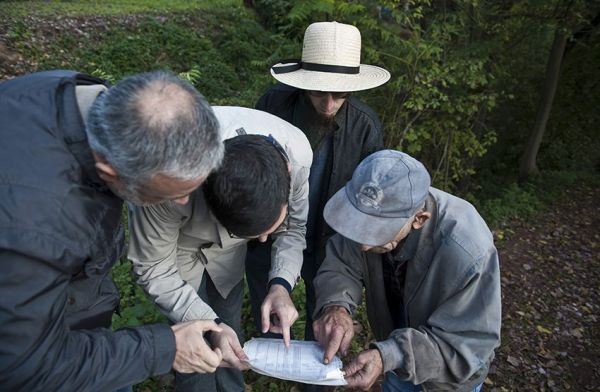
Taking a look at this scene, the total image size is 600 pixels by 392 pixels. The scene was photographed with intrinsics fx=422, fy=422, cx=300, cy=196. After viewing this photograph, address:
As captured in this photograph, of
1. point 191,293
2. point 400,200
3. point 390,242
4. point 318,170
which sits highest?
point 400,200

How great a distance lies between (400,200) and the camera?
159 centimetres

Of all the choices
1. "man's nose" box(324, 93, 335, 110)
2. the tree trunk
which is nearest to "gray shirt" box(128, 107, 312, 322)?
"man's nose" box(324, 93, 335, 110)

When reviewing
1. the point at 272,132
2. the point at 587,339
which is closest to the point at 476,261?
the point at 272,132

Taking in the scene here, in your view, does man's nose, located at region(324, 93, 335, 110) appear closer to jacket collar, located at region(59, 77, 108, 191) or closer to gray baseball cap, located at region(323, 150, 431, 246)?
gray baseball cap, located at region(323, 150, 431, 246)

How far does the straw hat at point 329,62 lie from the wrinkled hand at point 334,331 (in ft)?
4.53

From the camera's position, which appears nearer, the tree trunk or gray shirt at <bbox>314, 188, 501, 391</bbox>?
gray shirt at <bbox>314, 188, 501, 391</bbox>

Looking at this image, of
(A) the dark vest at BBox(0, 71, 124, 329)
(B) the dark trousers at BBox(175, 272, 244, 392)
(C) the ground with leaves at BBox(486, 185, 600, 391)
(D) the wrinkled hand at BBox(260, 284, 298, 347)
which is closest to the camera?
(A) the dark vest at BBox(0, 71, 124, 329)

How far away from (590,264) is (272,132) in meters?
6.08

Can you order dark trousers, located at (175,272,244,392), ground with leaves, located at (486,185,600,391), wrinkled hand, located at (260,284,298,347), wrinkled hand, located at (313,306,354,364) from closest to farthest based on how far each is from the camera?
wrinkled hand, located at (313,306,354,364), wrinkled hand, located at (260,284,298,347), dark trousers, located at (175,272,244,392), ground with leaves, located at (486,185,600,391)

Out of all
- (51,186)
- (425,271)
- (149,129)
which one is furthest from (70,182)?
(425,271)

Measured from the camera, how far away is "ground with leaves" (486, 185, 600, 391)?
13.3ft

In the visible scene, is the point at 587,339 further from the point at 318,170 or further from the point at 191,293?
the point at 191,293

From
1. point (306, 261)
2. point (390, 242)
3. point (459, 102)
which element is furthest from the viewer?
point (459, 102)

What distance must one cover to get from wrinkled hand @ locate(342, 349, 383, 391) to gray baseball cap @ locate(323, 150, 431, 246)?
461 millimetres
